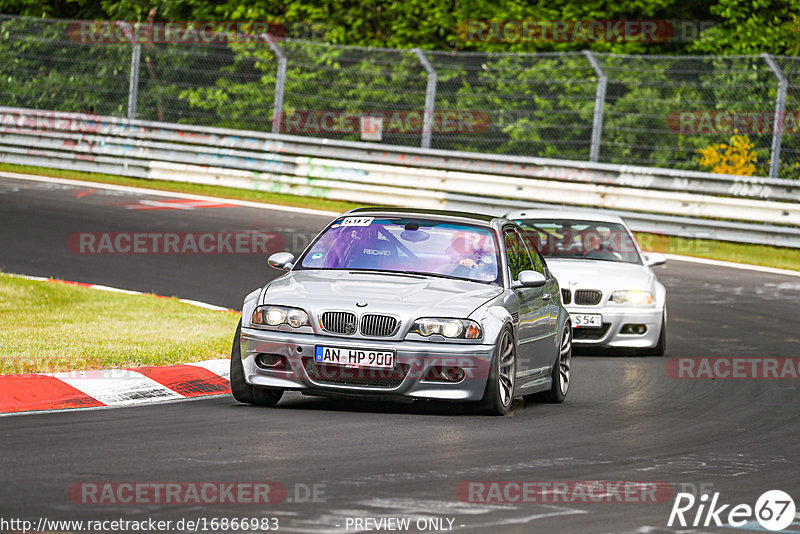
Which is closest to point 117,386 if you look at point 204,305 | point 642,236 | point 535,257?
point 535,257

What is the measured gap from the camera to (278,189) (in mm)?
25797

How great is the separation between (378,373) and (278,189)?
16880 mm

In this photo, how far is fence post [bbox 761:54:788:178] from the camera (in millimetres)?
21016

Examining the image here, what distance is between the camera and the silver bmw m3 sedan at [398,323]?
9.18 m

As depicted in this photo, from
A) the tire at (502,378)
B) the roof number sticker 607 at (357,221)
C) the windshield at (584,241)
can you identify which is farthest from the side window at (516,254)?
the windshield at (584,241)

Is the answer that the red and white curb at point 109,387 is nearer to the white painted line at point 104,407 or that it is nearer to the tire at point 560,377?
the white painted line at point 104,407

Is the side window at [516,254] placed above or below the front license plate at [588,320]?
above

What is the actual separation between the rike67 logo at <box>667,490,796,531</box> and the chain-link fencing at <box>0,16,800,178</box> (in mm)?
15014

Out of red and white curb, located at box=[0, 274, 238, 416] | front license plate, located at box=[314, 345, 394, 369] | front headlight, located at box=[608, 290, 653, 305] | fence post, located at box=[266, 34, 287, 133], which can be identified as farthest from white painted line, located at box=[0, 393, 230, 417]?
fence post, located at box=[266, 34, 287, 133]

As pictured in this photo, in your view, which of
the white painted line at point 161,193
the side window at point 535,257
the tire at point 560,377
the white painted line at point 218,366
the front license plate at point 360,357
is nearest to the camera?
the front license plate at point 360,357

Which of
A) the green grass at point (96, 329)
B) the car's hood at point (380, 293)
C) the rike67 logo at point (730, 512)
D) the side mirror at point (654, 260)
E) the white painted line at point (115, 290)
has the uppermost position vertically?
the car's hood at point (380, 293)

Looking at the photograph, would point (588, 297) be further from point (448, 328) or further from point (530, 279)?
point (448, 328)

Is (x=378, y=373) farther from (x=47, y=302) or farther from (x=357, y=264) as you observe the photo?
(x=47, y=302)

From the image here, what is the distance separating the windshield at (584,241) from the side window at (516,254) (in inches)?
146
